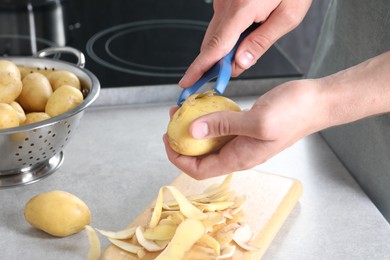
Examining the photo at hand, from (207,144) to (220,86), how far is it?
0.30ft

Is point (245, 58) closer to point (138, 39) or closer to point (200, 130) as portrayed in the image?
point (200, 130)

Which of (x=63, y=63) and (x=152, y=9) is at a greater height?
(x=63, y=63)

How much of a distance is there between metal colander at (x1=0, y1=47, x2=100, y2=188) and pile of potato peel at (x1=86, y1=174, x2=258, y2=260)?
0.20 meters

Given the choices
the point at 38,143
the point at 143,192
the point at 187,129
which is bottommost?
the point at 143,192

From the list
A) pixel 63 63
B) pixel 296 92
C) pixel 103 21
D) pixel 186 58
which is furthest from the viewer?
pixel 103 21

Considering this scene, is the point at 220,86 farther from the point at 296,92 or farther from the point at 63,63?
the point at 63,63

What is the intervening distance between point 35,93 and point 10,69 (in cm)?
6

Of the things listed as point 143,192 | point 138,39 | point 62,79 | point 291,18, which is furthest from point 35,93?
point 138,39

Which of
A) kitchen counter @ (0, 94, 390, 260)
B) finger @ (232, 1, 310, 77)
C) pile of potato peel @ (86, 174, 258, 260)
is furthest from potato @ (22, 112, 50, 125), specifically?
finger @ (232, 1, 310, 77)

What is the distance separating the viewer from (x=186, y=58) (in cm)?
177

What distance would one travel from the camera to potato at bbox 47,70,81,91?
4.06ft

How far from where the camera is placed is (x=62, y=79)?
1.24 metres

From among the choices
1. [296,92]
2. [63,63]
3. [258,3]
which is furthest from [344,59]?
[63,63]

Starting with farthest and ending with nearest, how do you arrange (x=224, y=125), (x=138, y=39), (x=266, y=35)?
1. (x=138, y=39)
2. (x=266, y=35)
3. (x=224, y=125)
